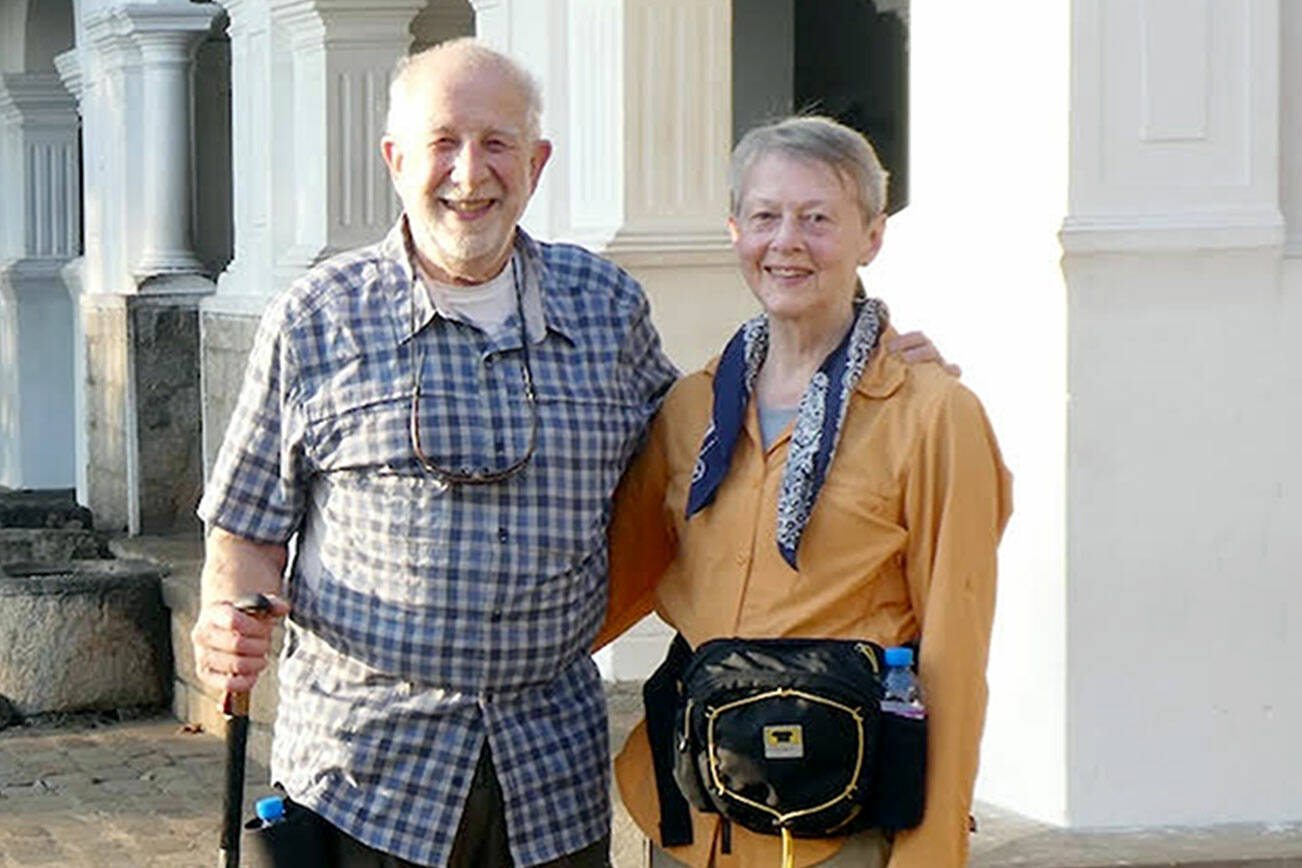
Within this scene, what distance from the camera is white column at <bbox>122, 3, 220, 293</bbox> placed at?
14344mm

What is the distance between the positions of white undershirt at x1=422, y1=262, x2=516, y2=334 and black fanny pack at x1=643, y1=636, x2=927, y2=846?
1.91 feet

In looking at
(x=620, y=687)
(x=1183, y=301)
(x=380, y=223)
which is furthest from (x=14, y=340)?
(x=1183, y=301)

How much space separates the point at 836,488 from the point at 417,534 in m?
0.58

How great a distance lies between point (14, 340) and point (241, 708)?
1466cm

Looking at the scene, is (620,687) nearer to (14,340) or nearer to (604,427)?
(604,427)

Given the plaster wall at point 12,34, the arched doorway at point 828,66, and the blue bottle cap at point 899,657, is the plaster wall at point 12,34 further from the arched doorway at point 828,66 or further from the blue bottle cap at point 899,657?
the blue bottle cap at point 899,657

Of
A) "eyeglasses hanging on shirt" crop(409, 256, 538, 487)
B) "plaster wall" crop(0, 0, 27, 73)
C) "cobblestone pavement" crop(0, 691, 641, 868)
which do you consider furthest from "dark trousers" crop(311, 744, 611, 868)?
"plaster wall" crop(0, 0, 27, 73)

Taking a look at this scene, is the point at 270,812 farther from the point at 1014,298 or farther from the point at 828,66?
the point at 828,66

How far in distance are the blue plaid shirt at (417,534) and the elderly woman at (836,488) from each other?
0.69ft

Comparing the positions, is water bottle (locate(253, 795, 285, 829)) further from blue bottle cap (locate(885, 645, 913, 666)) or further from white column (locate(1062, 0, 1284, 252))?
white column (locate(1062, 0, 1284, 252))

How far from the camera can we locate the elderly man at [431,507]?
13.1 feet

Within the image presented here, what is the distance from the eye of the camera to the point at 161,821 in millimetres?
8742

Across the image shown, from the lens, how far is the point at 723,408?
3939 mm

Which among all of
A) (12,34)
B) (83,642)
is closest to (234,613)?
(83,642)
